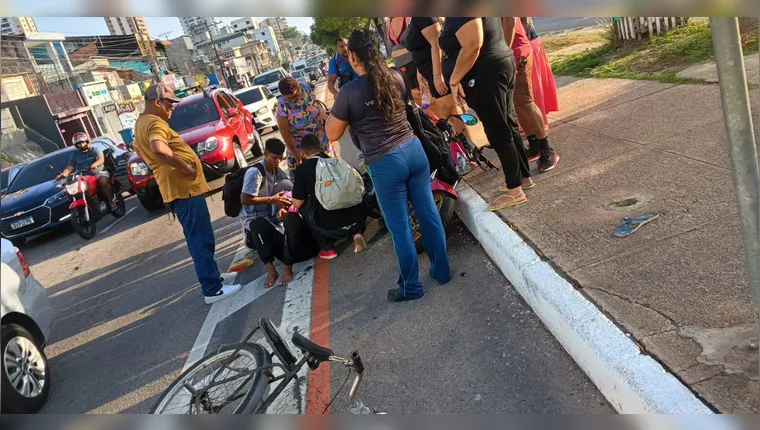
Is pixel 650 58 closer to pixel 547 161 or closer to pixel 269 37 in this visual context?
pixel 547 161

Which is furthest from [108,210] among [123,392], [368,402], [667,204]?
[667,204]

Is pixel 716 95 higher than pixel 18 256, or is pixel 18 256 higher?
pixel 18 256

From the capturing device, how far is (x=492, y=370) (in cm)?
319

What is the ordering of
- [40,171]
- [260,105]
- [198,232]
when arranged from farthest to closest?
[260,105], [40,171], [198,232]

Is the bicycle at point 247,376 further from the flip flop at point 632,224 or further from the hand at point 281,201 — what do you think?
the hand at point 281,201

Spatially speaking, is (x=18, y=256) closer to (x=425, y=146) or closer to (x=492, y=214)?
(x=425, y=146)

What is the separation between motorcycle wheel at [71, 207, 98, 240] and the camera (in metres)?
9.48

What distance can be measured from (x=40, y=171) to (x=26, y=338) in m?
8.39

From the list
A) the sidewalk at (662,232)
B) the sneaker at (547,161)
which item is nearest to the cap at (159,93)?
the sidewalk at (662,232)

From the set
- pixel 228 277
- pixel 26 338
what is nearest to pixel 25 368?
pixel 26 338

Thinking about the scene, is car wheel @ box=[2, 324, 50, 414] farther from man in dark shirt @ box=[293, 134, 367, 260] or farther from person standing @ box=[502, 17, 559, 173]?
person standing @ box=[502, 17, 559, 173]

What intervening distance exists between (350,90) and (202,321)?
2544 mm

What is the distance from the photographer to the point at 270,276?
216 inches

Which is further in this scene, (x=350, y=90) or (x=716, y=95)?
(x=716, y=95)
